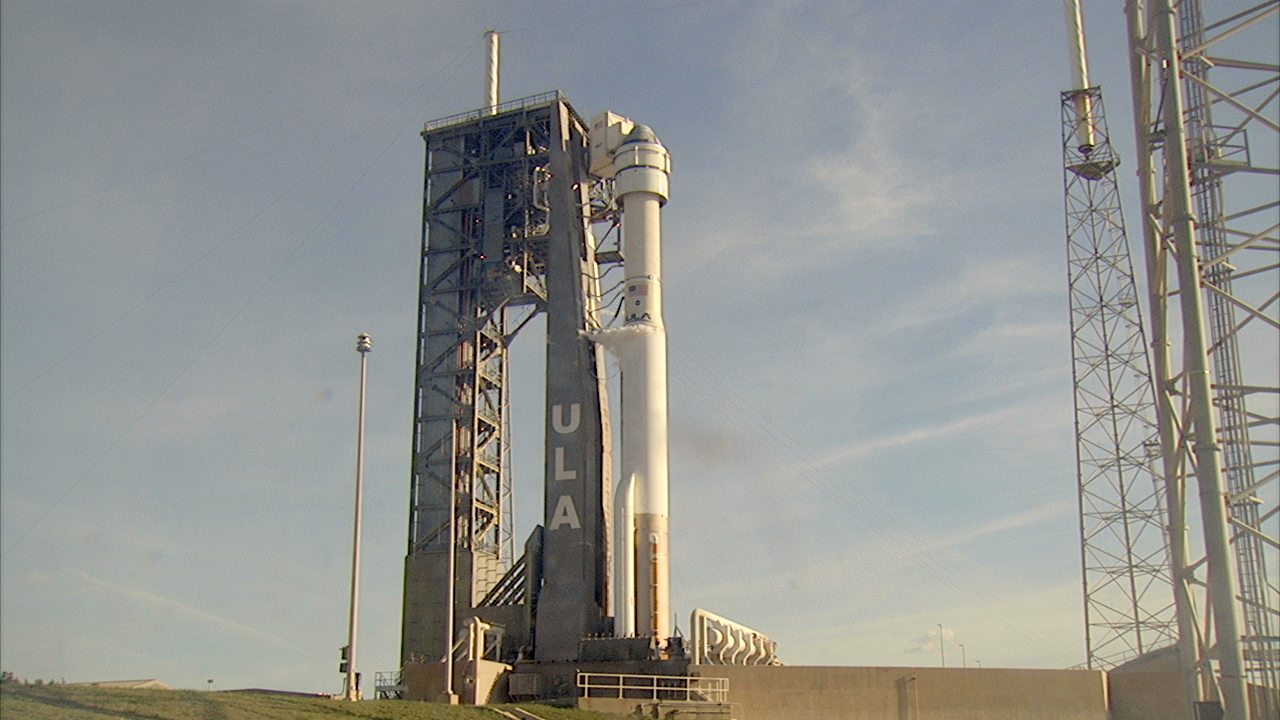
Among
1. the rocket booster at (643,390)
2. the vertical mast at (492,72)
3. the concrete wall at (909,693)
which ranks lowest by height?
the concrete wall at (909,693)

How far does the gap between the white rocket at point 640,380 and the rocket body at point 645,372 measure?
0.13 feet

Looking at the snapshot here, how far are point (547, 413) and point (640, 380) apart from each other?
5.23 m

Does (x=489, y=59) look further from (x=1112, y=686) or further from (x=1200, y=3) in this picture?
(x=1200, y=3)

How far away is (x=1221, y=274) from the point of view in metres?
21.7

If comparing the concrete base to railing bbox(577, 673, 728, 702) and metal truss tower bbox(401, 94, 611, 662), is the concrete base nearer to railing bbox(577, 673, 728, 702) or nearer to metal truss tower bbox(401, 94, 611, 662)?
railing bbox(577, 673, 728, 702)

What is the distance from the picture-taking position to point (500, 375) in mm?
63719

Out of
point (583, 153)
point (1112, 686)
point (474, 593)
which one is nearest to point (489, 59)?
point (583, 153)

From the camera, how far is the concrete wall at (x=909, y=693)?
157 feet

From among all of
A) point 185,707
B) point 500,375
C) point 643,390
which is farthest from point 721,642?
point 185,707

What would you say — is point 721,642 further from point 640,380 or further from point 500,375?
point 500,375

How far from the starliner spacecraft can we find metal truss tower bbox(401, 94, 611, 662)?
0.09 meters

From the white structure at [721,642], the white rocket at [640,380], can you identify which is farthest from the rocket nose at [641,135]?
the white structure at [721,642]

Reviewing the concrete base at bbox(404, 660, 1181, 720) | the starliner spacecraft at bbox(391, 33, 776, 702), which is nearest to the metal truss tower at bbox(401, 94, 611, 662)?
the starliner spacecraft at bbox(391, 33, 776, 702)

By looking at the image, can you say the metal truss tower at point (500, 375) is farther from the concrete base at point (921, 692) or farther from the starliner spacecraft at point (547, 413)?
the concrete base at point (921, 692)
